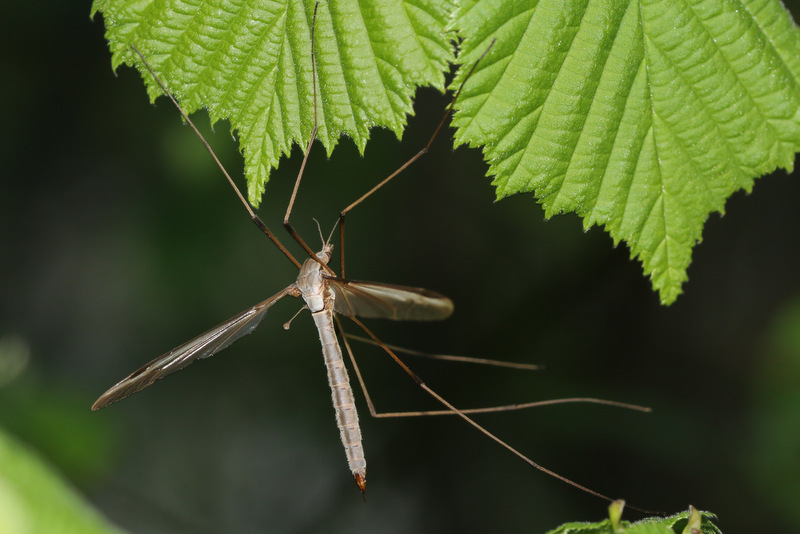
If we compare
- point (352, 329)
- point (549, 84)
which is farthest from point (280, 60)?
point (352, 329)

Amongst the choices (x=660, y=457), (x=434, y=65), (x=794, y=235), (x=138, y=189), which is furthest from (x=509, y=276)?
(x=434, y=65)

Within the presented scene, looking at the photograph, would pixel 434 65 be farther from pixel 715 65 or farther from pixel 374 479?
pixel 374 479

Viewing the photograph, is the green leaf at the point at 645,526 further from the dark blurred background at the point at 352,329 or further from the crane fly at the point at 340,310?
the dark blurred background at the point at 352,329

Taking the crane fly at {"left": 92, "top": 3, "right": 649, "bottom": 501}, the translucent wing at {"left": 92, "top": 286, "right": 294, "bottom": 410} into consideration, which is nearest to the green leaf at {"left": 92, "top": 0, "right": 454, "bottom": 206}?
the crane fly at {"left": 92, "top": 3, "right": 649, "bottom": 501}

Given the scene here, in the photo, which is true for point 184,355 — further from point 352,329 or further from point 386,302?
point 352,329

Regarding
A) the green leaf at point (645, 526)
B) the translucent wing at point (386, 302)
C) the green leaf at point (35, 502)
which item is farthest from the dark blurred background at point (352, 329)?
the green leaf at point (35, 502)

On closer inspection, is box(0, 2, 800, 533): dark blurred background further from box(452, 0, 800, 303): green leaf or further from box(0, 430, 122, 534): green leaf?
box(0, 430, 122, 534): green leaf

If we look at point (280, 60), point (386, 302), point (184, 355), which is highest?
point (280, 60)
